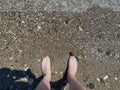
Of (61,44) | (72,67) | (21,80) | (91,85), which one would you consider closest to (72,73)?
(72,67)

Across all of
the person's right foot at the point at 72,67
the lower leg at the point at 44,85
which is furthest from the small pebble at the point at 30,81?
the person's right foot at the point at 72,67

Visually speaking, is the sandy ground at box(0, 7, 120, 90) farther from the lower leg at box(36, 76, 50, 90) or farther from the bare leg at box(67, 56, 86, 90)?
the lower leg at box(36, 76, 50, 90)

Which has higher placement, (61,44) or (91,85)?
(61,44)

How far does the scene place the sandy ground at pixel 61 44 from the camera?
4.46 m

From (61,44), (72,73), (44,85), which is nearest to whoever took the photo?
(44,85)

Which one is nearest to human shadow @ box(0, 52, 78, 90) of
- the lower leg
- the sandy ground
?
the sandy ground

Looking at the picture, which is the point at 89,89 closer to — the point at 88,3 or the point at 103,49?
the point at 103,49

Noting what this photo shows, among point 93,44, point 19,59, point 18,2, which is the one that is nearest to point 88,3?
point 93,44

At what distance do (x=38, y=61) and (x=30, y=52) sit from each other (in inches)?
6.6

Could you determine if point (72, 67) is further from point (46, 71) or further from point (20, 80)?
point (20, 80)

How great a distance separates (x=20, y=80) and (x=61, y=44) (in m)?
0.75

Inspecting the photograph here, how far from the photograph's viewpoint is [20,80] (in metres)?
4.43

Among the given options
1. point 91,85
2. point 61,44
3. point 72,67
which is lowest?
point 91,85

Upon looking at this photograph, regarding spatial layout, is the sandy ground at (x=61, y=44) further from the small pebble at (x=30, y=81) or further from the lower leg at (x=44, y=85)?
the lower leg at (x=44, y=85)
